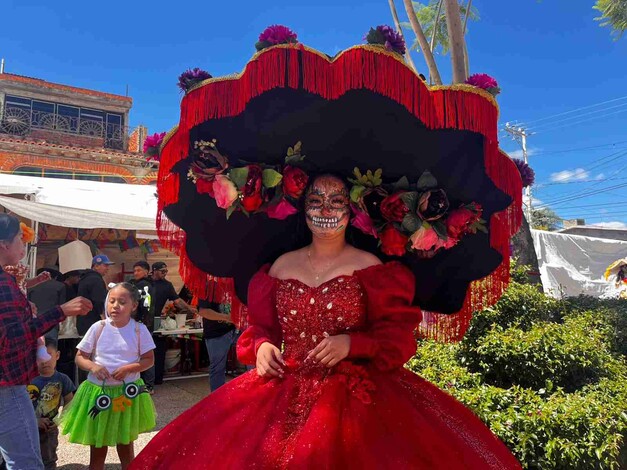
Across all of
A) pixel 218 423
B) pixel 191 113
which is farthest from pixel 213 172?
pixel 218 423

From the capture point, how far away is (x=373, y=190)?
2.28 meters

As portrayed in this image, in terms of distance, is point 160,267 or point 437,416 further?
point 160,267

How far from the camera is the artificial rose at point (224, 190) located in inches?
85.3

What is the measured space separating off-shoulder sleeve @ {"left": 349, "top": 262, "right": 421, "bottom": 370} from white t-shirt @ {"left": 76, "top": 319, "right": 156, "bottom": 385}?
2337 millimetres

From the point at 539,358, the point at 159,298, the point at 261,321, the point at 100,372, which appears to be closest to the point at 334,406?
the point at 261,321

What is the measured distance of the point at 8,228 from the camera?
277 cm

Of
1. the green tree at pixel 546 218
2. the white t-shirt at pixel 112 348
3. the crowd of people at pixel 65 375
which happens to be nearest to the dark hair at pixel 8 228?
the crowd of people at pixel 65 375

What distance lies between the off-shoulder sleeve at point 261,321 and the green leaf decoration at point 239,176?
1.48 ft

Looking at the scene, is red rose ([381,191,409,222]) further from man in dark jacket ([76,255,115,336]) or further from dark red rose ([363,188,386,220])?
man in dark jacket ([76,255,115,336])

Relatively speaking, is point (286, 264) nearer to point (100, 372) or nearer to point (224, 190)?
point (224, 190)

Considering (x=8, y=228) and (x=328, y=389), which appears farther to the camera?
(x=8, y=228)

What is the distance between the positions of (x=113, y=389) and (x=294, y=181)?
7.72 ft

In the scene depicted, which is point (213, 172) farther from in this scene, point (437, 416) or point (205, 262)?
point (437, 416)

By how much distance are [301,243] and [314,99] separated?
0.89 meters
